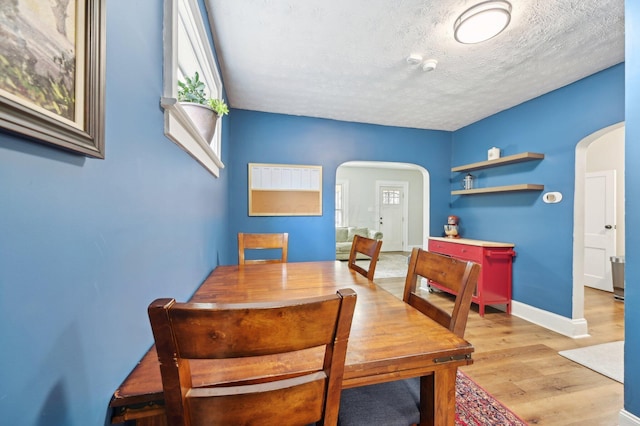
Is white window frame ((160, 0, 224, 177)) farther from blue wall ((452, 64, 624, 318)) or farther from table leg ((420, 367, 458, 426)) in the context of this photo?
blue wall ((452, 64, 624, 318))

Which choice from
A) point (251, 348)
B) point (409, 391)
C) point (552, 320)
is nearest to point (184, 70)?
point (251, 348)

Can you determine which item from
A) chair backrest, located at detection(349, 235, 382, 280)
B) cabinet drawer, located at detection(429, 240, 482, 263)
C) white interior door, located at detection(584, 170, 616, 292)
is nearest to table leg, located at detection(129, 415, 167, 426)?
chair backrest, located at detection(349, 235, 382, 280)

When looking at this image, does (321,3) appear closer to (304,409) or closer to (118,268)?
(118,268)

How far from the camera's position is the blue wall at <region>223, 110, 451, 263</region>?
327cm

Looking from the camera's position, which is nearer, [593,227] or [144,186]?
[144,186]

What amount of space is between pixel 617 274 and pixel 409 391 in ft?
15.9

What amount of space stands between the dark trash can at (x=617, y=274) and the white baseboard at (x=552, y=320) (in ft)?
6.15

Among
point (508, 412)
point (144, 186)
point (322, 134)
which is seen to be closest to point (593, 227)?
point (508, 412)

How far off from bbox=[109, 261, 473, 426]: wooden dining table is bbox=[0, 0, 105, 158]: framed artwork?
553 millimetres

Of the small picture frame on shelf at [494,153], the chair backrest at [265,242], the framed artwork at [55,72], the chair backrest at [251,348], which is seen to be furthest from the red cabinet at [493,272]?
the framed artwork at [55,72]

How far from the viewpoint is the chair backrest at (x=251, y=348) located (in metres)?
0.44

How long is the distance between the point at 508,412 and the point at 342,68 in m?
2.77

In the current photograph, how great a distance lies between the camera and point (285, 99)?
2.91 meters

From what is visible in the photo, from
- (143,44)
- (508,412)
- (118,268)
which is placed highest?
(143,44)
